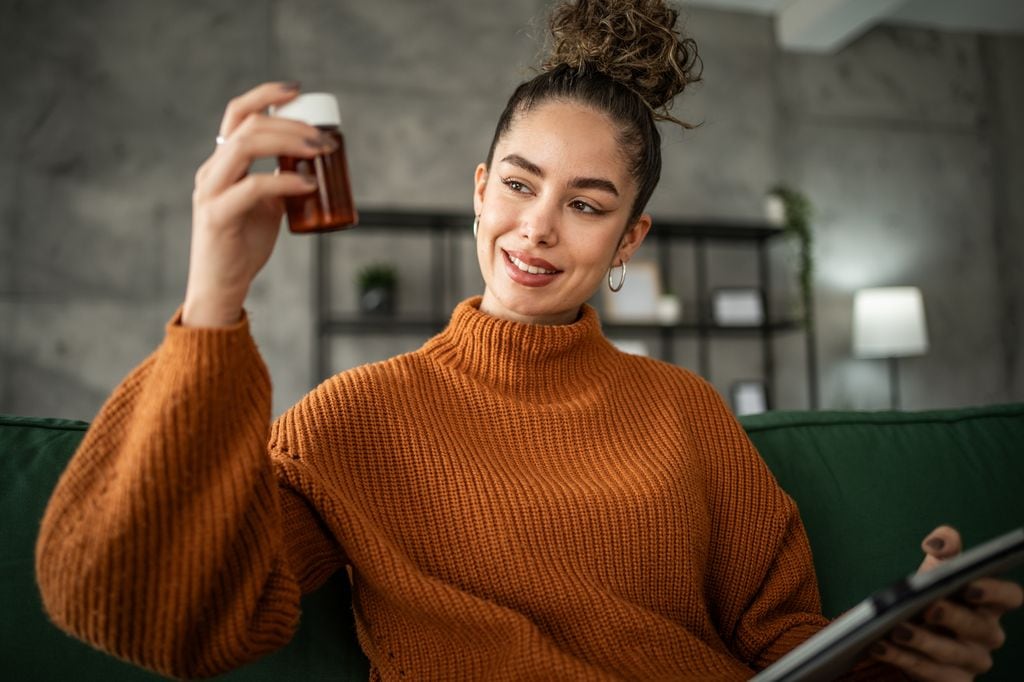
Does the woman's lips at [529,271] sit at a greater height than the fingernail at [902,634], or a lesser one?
greater

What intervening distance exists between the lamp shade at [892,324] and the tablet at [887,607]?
4.11 metres

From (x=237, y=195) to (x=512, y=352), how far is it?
572mm

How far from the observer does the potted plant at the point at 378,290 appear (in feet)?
13.3

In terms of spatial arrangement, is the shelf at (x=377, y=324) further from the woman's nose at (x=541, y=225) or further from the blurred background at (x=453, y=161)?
the woman's nose at (x=541, y=225)

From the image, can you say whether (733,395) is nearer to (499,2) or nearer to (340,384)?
(499,2)

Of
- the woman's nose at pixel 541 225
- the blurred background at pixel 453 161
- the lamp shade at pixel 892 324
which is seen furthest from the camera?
the lamp shade at pixel 892 324

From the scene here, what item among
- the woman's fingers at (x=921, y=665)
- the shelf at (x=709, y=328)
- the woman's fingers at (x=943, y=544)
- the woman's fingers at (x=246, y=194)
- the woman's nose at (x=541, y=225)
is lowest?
the woman's fingers at (x=921, y=665)

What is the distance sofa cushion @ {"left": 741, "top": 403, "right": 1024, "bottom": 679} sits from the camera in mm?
1324

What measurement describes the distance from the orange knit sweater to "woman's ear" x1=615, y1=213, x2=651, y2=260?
0.11 metres

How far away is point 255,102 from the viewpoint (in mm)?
771

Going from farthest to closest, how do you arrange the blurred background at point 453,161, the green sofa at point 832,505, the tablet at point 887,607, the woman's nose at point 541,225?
the blurred background at point 453,161, the woman's nose at point 541,225, the green sofa at point 832,505, the tablet at point 887,607

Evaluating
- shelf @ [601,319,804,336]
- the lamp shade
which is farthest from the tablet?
the lamp shade

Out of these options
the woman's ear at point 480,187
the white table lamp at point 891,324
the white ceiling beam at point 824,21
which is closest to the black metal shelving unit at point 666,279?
the white table lamp at point 891,324

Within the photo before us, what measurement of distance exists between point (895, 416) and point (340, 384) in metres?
0.99
